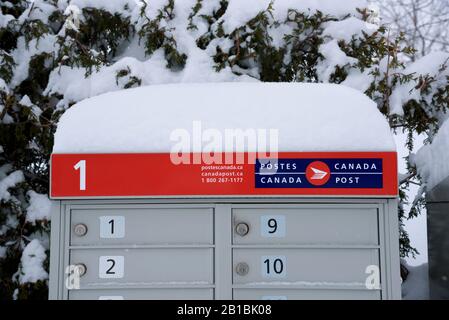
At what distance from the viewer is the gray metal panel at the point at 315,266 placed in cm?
345

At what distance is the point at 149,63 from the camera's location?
557cm

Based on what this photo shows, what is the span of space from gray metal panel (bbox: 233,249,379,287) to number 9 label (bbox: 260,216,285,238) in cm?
11

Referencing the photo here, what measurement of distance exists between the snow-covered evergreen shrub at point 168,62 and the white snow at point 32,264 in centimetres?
7

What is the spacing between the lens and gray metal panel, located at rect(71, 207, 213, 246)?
137 inches

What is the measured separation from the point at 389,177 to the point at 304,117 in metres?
0.70

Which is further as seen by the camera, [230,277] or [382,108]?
[382,108]

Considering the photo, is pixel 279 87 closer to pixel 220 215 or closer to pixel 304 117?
pixel 304 117

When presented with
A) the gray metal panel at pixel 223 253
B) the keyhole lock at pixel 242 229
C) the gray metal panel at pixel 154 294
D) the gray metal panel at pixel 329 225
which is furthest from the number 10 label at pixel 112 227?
the gray metal panel at pixel 329 225

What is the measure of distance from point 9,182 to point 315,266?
333 centimetres

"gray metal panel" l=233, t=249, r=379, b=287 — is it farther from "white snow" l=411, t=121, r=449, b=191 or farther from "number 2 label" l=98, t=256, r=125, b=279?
"white snow" l=411, t=121, r=449, b=191

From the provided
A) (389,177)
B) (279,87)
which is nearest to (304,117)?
(279,87)

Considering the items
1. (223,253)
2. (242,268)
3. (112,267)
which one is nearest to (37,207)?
(112,267)

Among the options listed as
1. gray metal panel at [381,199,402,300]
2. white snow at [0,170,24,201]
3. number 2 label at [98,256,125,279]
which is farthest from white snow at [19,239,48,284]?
gray metal panel at [381,199,402,300]

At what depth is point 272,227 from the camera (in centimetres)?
347
